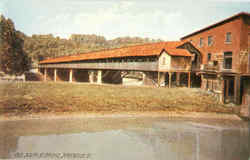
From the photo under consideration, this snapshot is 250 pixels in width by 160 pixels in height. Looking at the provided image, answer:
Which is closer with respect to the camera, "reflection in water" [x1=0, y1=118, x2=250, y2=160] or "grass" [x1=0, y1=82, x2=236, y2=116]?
"reflection in water" [x1=0, y1=118, x2=250, y2=160]

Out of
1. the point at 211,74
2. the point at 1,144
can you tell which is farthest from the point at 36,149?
the point at 211,74

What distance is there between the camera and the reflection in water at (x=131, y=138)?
4.61 metres

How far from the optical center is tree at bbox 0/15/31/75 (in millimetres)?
5461

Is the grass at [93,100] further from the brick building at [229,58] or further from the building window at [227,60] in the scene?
the building window at [227,60]

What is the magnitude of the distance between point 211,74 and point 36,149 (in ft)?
26.6

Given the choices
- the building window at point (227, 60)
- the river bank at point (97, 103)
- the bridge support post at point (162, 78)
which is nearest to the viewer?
the river bank at point (97, 103)

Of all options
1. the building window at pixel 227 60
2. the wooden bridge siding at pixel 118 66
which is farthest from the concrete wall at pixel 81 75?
the building window at pixel 227 60

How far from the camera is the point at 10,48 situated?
6.09m

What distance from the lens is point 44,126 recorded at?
19.0 feet

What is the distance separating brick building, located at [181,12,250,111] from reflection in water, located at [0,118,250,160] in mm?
1342

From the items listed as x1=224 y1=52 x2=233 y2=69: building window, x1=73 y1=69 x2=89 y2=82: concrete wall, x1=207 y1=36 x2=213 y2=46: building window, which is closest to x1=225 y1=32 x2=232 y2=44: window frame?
x1=224 y1=52 x2=233 y2=69: building window

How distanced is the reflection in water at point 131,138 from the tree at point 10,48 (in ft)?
7.53

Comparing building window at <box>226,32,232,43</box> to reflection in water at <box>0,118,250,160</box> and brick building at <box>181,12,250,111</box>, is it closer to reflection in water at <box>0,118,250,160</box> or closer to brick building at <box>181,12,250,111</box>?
brick building at <box>181,12,250,111</box>

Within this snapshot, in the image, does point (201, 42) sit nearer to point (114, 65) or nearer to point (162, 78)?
point (162, 78)
